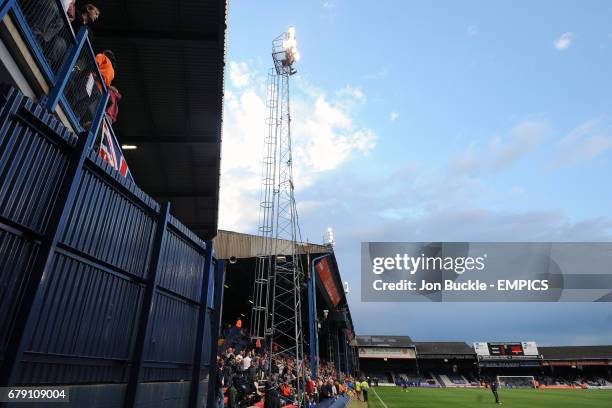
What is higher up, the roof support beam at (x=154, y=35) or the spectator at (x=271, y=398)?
the roof support beam at (x=154, y=35)

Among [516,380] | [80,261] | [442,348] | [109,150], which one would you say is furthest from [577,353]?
[80,261]

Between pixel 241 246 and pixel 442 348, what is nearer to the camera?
pixel 241 246

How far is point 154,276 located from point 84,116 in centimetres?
354

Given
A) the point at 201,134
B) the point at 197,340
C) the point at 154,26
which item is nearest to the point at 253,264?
the point at 201,134

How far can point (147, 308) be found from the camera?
532cm

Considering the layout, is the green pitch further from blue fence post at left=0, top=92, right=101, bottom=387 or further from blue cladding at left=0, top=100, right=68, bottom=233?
blue cladding at left=0, top=100, right=68, bottom=233

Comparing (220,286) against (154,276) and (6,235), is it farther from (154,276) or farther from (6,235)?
(6,235)

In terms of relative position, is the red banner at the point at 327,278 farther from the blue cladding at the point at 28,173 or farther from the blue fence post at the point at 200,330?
the blue cladding at the point at 28,173

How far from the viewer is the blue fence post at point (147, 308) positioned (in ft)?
16.1

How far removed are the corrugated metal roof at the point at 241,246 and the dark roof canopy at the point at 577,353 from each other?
63.8m

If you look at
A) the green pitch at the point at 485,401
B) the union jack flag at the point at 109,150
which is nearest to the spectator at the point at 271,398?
the union jack flag at the point at 109,150

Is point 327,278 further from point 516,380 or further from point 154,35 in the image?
point 516,380

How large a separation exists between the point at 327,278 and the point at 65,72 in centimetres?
2949

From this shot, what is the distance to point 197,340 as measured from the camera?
23.0 feet
